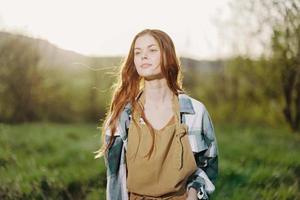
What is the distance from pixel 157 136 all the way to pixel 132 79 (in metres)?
0.41

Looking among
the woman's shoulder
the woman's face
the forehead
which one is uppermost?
the forehead

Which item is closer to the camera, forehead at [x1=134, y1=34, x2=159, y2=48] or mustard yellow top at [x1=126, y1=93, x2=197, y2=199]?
mustard yellow top at [x1=126, y1=93, x2=197, y2=199]

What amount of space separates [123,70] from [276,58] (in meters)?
6.90

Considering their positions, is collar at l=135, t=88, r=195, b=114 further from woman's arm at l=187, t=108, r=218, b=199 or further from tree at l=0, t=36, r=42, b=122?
tree at l=0, t=36, r=42, b=122

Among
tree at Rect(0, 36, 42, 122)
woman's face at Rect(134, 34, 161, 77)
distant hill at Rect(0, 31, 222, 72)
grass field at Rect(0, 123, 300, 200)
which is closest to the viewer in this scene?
woman's face at Rect(134, 34, 161, 77)

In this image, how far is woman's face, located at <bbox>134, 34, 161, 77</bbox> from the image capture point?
3211mm

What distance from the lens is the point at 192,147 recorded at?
3135 millimetres

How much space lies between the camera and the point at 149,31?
3.23 m

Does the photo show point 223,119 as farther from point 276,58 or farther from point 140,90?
point 140,90

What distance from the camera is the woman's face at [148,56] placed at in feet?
10.5

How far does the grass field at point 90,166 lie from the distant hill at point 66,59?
4.64 feet

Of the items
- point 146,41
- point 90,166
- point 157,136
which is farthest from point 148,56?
point 90,166

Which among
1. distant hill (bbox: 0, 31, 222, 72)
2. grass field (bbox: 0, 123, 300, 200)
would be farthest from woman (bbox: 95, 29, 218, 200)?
distant hill (bbox: 0, 31, 222, 72)

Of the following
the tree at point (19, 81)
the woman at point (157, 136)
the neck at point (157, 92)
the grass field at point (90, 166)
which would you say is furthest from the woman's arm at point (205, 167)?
the tree at point (19, 81)
